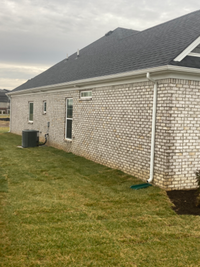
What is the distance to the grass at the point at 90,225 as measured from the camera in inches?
157

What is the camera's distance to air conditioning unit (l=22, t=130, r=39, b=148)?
15320 mm

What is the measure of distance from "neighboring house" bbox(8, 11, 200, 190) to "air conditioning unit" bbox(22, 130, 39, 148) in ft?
10.1

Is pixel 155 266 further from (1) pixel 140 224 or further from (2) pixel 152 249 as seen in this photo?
(1) pixel 140 224

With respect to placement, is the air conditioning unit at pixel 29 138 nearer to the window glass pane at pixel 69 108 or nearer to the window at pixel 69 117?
the window at pixel 69 117

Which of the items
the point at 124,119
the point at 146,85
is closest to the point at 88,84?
the point at 124,119

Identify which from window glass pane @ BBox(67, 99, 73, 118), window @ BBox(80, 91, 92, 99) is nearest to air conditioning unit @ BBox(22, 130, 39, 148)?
window glass pane @ BBox(67, 99, 73, 118)

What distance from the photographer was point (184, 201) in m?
6.66

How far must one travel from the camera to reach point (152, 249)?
4254 mm

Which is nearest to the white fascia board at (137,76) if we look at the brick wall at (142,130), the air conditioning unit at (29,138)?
the brick wall at (142,130)

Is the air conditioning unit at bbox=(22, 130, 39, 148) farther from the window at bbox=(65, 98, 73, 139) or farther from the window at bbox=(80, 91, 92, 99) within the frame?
the window at bbox=(80, 91, 92, 99)

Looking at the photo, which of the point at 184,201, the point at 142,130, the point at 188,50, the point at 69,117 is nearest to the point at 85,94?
the point at 69,117

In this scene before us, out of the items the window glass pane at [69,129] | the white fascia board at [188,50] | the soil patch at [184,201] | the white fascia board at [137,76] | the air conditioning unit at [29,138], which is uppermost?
the white fascia board at [188,50]

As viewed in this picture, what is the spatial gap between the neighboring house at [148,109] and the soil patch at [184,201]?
30 cm

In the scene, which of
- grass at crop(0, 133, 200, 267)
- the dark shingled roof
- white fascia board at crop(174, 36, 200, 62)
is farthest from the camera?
the dark shingled roof
